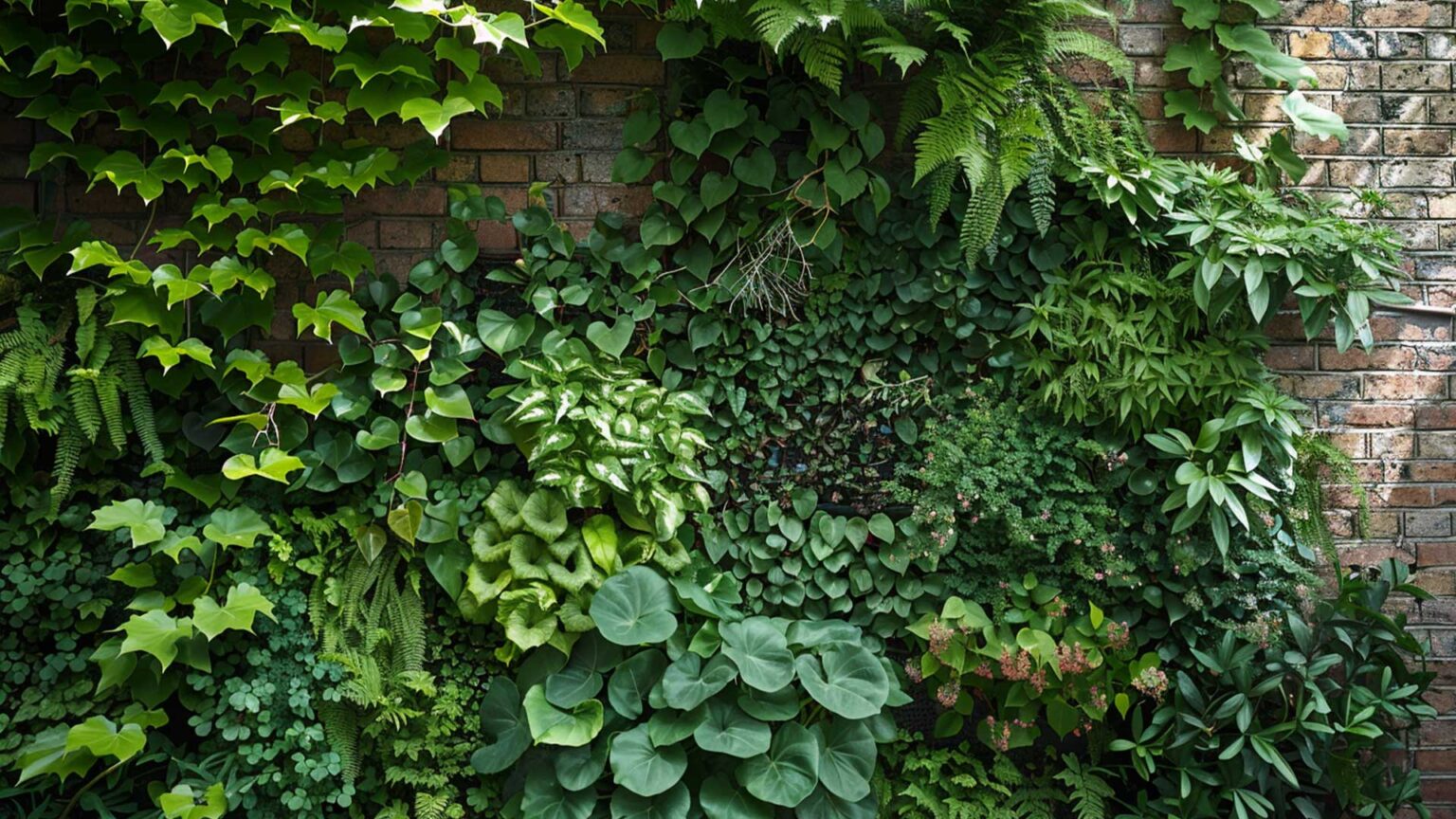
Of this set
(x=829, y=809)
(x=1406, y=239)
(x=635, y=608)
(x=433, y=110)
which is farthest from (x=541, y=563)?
(x=1406, y=239)

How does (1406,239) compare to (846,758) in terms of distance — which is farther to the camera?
(1406,239)

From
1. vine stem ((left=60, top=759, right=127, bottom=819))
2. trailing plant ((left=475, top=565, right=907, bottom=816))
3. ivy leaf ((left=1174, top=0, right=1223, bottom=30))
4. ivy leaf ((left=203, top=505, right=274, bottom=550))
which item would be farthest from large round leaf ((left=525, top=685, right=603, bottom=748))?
ivy leaf ((left=1174, top=0, right=1223, bottom=30))

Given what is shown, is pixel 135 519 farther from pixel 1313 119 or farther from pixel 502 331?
pixel 1313 119

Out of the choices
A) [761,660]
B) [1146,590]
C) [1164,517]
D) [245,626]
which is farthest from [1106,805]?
[245,626]

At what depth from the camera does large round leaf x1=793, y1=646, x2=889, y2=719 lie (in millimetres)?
2439

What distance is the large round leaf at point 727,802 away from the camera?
7.81 ft

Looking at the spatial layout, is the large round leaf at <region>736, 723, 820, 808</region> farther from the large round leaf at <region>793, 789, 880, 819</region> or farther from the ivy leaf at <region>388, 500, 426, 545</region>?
the ivy leaf at <region>388, 500, 426, 545</region>

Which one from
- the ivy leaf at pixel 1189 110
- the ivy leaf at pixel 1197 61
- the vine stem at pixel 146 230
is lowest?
the vine stem at pixel 146 230

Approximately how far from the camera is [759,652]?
96.8 inches

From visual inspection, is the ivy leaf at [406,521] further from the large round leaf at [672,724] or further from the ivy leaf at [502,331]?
the large round leaf at [672,724]

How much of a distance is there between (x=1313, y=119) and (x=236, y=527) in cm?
303

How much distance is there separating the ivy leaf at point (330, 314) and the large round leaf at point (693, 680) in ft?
3.82

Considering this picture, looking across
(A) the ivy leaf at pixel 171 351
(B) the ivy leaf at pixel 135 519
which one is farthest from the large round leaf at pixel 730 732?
(A) the ivy leaf at pixel 171 351

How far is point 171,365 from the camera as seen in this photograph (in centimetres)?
255
